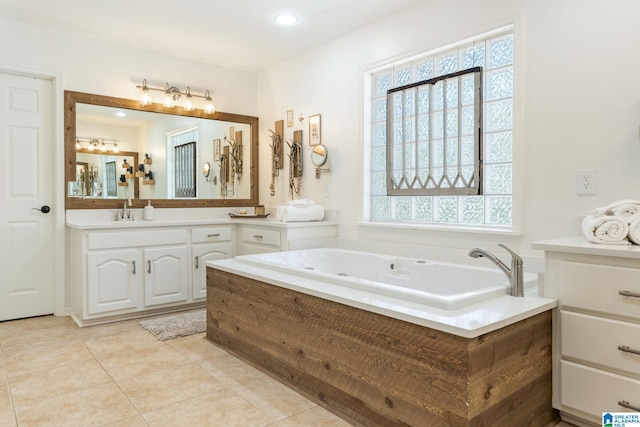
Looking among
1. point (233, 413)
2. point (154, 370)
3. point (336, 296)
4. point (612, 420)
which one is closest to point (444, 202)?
point (336, 296)

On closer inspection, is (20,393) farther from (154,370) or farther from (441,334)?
(441,334)

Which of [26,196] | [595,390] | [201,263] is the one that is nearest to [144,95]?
[26,196]

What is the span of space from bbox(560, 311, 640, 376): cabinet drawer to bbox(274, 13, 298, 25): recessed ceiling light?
2709mm

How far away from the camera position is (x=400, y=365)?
65.4 inches

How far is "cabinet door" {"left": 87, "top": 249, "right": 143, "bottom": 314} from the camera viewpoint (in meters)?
3.30

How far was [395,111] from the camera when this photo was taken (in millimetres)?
3271

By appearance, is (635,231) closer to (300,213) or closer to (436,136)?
(436,136)

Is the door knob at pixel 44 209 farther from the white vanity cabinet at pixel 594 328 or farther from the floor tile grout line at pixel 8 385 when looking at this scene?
the white vanity cabinet at pixel 594 328

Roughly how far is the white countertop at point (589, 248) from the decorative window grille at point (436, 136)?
0.89m

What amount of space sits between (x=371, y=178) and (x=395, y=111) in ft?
1.85

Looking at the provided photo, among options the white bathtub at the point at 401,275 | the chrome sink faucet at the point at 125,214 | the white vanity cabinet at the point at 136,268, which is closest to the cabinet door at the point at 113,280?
the white vanity cabinet at the point at 136,268

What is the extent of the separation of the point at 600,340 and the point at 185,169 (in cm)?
353

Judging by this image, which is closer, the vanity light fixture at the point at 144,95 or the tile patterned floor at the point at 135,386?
the tile patterned floor at the point at 135,386

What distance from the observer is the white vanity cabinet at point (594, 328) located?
5.39ft
